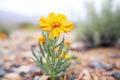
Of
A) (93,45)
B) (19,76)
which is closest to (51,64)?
(19,76)

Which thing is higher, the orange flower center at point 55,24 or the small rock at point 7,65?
the orange flower center at point 55,24

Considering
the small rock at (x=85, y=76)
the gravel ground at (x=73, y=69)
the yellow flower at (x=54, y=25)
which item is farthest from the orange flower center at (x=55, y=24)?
the small rock at (x=85, y=76)

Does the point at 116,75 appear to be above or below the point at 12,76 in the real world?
below

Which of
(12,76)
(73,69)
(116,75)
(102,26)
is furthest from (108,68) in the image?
(102,26)

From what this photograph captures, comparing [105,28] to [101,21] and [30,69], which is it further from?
[30,69]

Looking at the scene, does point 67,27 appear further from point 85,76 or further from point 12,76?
point 12,76

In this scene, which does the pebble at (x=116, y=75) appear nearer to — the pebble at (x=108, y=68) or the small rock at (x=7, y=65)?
the pebble at (x=108, y=68)
